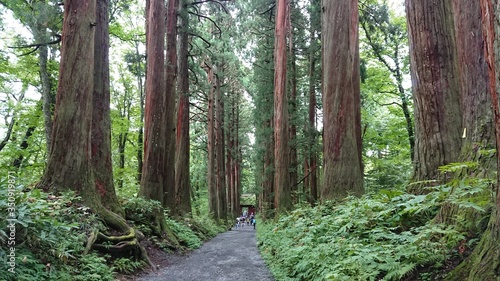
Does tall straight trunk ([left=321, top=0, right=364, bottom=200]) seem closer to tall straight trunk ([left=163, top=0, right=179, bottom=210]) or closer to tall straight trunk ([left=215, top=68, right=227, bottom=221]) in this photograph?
tall straight trunk ([left=163, top=0, right=179, bottom=210])

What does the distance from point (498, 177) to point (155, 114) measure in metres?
10.3

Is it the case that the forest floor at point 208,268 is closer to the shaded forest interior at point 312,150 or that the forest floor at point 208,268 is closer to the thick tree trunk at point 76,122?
Result: the shaded forest interior at point 312,150

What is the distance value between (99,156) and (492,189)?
7.45 meters

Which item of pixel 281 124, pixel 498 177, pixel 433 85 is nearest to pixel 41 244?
pixel 498 177

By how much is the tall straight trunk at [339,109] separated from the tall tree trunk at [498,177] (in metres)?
4.92

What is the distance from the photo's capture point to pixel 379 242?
3.79 meters

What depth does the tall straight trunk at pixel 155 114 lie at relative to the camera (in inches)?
437

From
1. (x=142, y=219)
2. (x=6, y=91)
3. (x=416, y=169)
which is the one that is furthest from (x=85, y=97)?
(x=6, y=91)

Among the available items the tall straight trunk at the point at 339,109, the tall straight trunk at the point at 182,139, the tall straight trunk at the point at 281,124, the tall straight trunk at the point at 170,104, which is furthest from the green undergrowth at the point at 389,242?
the tall straight trunk at the point at 182,139

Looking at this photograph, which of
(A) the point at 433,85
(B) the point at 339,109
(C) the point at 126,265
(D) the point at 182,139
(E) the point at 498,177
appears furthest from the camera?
(D) the point at 182,139

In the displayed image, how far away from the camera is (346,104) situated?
25.4ft

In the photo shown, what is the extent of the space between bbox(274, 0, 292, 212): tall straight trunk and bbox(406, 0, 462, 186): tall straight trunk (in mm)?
7611

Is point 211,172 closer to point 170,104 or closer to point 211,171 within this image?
point 211,171

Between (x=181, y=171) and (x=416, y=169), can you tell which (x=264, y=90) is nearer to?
(x=181, y=171)
